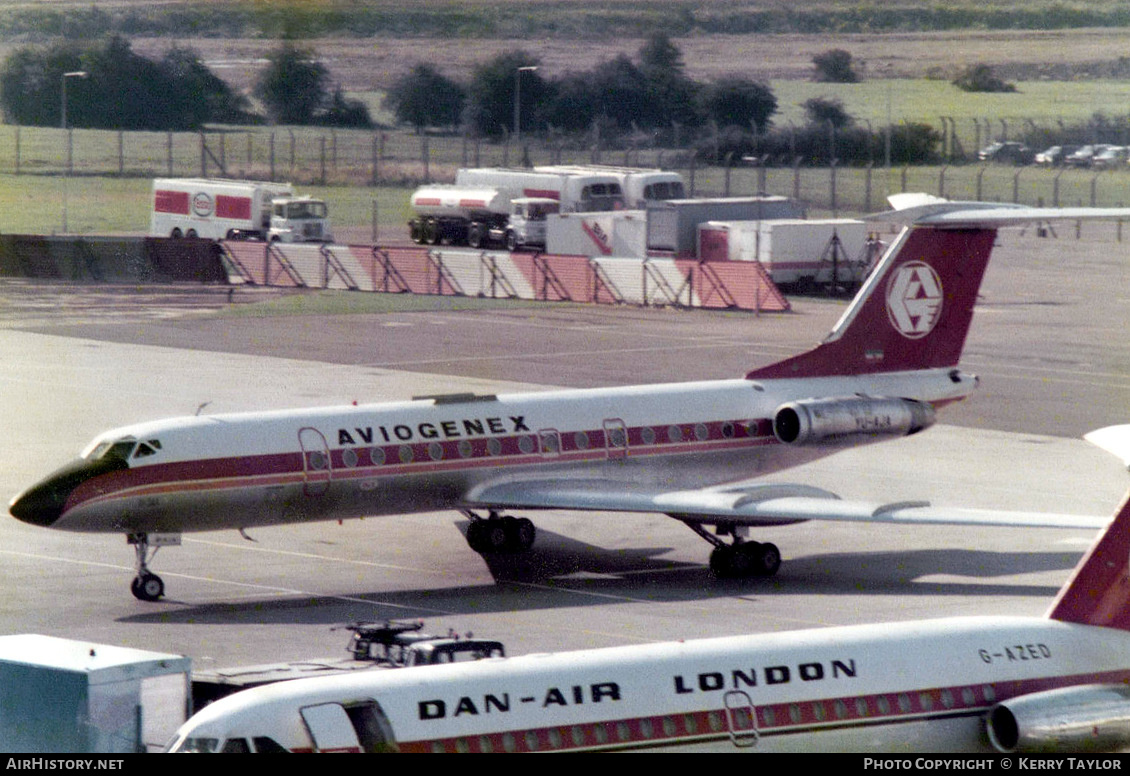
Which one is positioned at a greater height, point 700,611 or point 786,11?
point 786,11

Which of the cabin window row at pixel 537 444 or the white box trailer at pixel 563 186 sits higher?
the cabin window row at pixel 537 444

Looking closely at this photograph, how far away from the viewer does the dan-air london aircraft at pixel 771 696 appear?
15.3 meters

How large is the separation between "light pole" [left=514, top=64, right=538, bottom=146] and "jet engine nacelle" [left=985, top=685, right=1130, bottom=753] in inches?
2626

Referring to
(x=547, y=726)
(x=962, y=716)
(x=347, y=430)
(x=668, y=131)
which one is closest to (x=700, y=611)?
(x=347, y=430)

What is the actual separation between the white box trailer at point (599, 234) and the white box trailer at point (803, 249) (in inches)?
183

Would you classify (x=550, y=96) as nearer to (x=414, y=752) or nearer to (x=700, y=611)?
(x=700, y=611)

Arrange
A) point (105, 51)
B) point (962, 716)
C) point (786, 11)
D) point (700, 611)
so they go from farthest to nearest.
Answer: point (786, 11)
point (105, 51)
point (700, 611)
point (962, 716)

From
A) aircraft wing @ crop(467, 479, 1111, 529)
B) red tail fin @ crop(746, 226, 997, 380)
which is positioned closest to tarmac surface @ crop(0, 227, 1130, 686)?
aircraft wing @ crop(467, 479, 1111, 529)

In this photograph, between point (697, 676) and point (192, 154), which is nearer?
point (697, 676)

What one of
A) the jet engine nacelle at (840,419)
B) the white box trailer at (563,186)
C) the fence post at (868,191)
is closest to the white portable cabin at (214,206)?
the white box trailer at (563,186)

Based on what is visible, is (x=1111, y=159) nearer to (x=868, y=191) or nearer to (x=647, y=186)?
(x=868, y=191)

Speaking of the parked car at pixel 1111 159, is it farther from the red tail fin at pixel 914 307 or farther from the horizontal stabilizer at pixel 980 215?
the horizontal stabilizer at pixel 980 215

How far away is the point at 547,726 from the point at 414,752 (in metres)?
1.18
